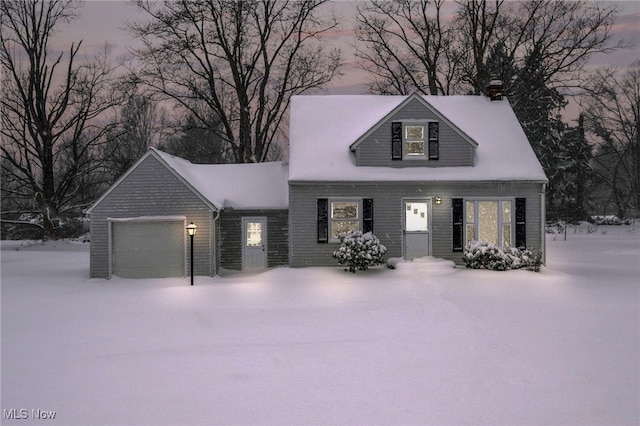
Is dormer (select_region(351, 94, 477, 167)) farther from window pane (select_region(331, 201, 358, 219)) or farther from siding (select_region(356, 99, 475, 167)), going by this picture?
window pane (select_region(331, 201, 358, 219))

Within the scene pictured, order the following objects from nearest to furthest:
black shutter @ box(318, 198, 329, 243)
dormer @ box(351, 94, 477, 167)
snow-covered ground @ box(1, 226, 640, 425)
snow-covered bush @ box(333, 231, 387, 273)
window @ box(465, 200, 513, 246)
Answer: snow-covered ground @ box(1, 226, 640, 425) → snow-covered bush @ box(333, 231, 387, 273) → black shutter @ box(318, 198, 329, 243) → window @ box(465, 200, 513, 246) → dormer @ box(351, 94, 477, 167)

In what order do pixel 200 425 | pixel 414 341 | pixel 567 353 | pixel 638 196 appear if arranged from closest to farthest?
1. pixel 200 425
2. pixel 567 353
3. pixel 414 341
4. pixel 638 196

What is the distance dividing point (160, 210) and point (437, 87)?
22.3 metres

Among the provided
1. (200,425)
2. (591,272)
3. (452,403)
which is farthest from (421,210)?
(200,425)

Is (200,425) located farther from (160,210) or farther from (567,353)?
→ (160,210)

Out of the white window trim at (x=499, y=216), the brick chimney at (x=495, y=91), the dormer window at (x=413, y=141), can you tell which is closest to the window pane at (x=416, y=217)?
the white window trim at (x=499, y=216)

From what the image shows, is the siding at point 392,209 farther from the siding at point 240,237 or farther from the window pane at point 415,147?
the window pane at point 415,147

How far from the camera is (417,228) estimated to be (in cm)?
1883

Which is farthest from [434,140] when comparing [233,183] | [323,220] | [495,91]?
[233,183]

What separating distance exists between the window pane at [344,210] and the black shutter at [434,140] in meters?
3.51

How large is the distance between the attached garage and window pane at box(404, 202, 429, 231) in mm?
8170

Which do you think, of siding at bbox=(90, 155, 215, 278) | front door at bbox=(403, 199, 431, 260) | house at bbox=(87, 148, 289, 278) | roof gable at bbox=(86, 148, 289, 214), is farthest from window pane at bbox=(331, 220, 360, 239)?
siding at bbox=(90, 155, 215, 278)

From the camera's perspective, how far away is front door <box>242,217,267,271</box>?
64.2 ft

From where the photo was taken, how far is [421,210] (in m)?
18.8
